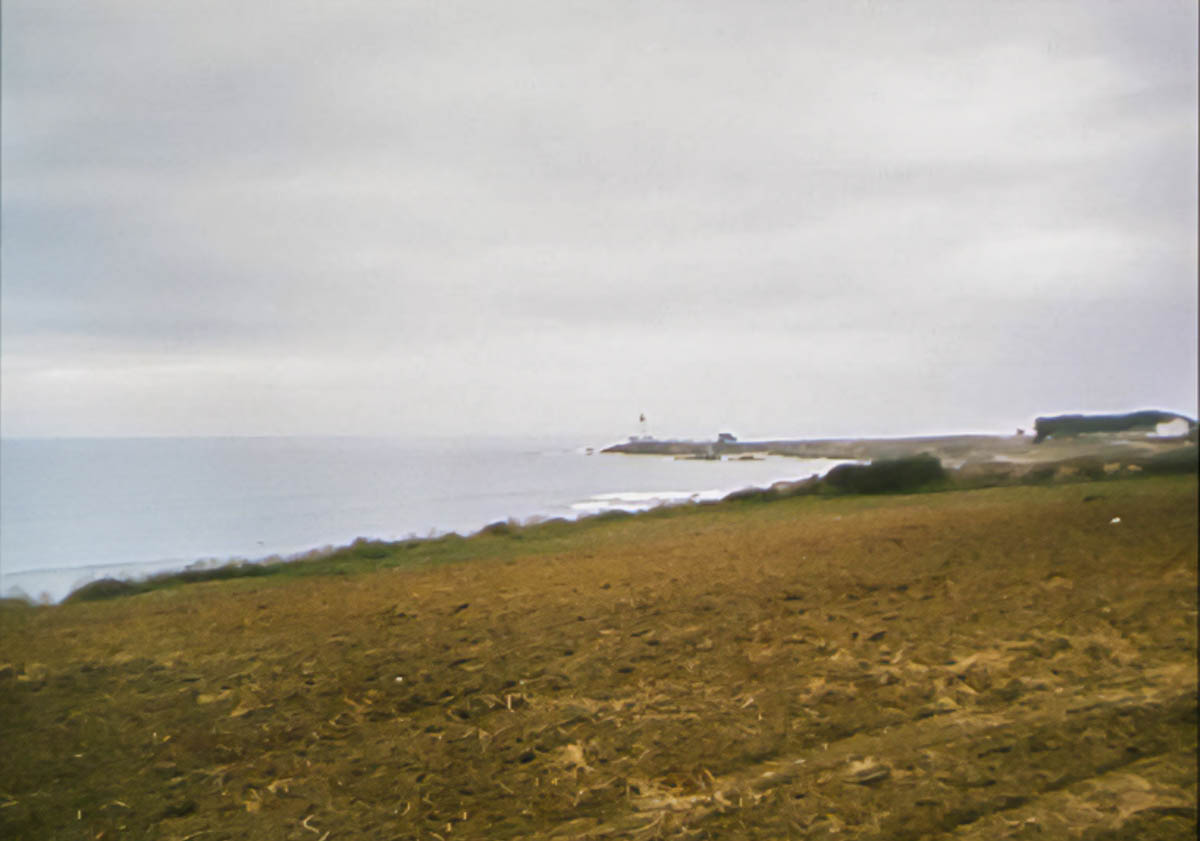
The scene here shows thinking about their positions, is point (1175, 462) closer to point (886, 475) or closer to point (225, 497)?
point (886, 475)

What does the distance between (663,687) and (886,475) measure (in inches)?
29.1

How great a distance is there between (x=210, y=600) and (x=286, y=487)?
182 millimetres

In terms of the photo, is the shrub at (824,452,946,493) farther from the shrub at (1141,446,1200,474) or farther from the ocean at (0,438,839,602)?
the shrub at (1141,446,1200,474)

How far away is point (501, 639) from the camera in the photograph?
1.31 meters

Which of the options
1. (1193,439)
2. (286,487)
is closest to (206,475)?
(286,487)

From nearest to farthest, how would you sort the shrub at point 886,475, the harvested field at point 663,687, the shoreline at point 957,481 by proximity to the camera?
the harvested field at point 663,687, the shoreline at point 957,481, the shrub at point 886,475

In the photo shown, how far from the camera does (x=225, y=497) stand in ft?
3.85

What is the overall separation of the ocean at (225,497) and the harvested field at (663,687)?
6 centimetres

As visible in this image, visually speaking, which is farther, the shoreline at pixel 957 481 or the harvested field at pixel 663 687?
the shoreline at pixel 957 481

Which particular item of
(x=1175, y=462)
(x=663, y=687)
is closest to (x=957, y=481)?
(x=1175, y=462)

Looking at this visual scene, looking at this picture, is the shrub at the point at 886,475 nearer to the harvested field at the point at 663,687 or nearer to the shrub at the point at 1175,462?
the harvested field at the point at 663,687

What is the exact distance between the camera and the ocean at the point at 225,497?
109 centimetres

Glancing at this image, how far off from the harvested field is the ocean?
6cm

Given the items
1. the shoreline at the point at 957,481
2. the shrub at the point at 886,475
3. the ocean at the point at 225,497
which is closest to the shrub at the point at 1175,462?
the shoreline at the point at 957,481
